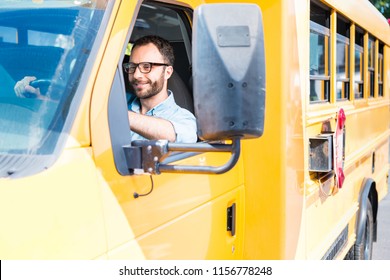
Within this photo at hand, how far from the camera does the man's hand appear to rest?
5.85 feet

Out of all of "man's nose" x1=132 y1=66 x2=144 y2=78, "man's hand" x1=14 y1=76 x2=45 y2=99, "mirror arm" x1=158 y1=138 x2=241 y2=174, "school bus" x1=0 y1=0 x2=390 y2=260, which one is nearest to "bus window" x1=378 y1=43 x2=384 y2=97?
"school bus" x1=0 y1=0 x2=390 y2=260

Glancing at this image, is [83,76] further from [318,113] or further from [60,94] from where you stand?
[318,113]

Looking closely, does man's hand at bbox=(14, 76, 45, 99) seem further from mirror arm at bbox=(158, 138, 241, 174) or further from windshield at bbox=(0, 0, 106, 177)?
mirror arm at bbox=(158, 138, 241, 174)


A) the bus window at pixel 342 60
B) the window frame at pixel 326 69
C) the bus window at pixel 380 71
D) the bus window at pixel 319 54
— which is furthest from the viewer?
the bus window at pixel 380 71

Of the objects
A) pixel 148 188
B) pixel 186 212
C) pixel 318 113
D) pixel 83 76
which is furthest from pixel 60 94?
pixel 318 113

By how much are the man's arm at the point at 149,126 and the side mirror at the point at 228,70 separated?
55 cm

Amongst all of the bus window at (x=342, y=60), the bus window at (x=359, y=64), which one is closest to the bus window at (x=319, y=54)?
the bus window at (x=342, y=60)

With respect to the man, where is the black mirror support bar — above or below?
below

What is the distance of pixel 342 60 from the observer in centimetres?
423

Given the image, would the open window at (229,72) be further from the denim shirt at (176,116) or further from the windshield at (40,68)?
the denim shirt at (176,116)

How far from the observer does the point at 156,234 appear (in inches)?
79.4

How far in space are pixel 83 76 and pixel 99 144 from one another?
0.73 feet

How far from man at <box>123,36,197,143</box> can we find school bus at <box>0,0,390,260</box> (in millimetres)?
117

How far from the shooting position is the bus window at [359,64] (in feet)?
15.8
